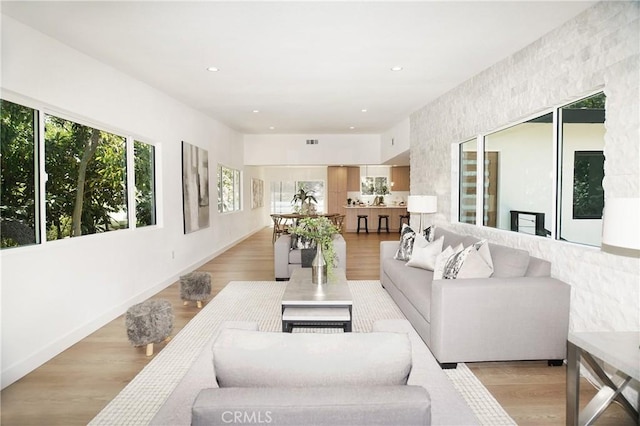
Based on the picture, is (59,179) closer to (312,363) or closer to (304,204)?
(312,363)

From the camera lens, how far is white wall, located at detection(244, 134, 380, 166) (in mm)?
10180

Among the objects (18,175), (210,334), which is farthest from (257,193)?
(18,175)

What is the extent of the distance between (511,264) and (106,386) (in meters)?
3.16

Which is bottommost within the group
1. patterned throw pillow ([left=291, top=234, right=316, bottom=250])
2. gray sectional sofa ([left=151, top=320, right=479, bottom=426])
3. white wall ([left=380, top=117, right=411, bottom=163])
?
patterned throw pillow ([left=291, top=234, right=316, bottom=250])

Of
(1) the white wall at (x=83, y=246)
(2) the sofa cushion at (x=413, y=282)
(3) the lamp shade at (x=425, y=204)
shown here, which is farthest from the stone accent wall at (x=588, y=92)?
(1) the white wall at (x=83, y=246)

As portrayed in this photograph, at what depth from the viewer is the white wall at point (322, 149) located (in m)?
10.2

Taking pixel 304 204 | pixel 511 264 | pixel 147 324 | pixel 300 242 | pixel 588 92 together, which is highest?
pixel 588 92

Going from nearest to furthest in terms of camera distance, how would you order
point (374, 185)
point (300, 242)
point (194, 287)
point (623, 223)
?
point (623, 223) < point (194, 287) < point (300, 242) < point (374, 185)

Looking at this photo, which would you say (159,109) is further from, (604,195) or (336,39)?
(604,195)

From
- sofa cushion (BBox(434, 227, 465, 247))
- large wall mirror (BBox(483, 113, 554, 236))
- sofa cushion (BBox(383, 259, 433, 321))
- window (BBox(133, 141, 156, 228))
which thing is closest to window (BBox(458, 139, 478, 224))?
large wall mirror (BBox(483, 113, 554, 236))

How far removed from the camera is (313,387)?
1120 mm

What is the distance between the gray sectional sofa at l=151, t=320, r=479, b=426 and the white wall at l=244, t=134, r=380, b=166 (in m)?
9.03

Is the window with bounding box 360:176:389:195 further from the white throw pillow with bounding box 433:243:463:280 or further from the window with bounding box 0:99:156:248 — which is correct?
the white throw pillow with bounding box 433:243:463:280

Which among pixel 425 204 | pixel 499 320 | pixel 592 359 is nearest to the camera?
pixel 592 359
